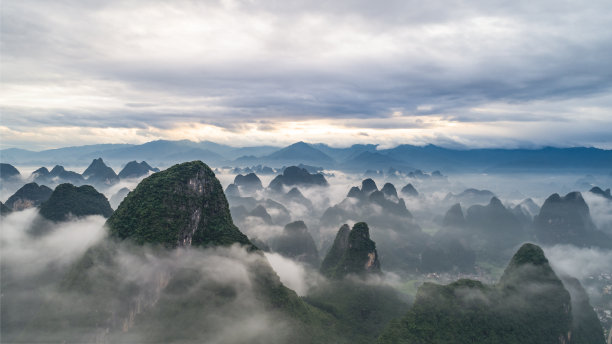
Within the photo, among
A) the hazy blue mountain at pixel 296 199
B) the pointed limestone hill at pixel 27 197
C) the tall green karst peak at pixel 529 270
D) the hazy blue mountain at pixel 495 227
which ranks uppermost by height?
the pointed limestone hill at pixel 27 197

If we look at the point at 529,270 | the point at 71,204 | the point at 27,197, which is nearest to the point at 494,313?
the point at 529,270

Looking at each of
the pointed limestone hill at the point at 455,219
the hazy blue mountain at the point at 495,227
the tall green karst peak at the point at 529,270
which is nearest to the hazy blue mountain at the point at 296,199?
the pointed limestone hill at the point at 455,219

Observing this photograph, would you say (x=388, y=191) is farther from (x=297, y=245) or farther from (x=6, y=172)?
(x=6, y=172)

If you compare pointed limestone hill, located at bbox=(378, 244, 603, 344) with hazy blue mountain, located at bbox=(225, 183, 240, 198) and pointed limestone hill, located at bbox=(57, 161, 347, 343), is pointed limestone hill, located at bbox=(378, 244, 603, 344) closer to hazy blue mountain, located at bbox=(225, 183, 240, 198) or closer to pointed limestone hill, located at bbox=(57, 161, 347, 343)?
pointed limestone hill, located at bbox=(57, 161, 347, 343)

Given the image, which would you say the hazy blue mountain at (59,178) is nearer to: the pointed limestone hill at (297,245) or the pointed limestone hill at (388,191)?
the pointed limestone hill at (297,245)

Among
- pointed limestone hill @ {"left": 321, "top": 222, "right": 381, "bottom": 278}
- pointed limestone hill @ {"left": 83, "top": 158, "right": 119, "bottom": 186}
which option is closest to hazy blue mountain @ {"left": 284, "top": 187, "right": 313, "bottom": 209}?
pointed limestone hill @ {"left": 83, "top": 158, "right": 119, "bottom": 186}

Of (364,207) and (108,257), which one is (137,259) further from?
(364,207)
